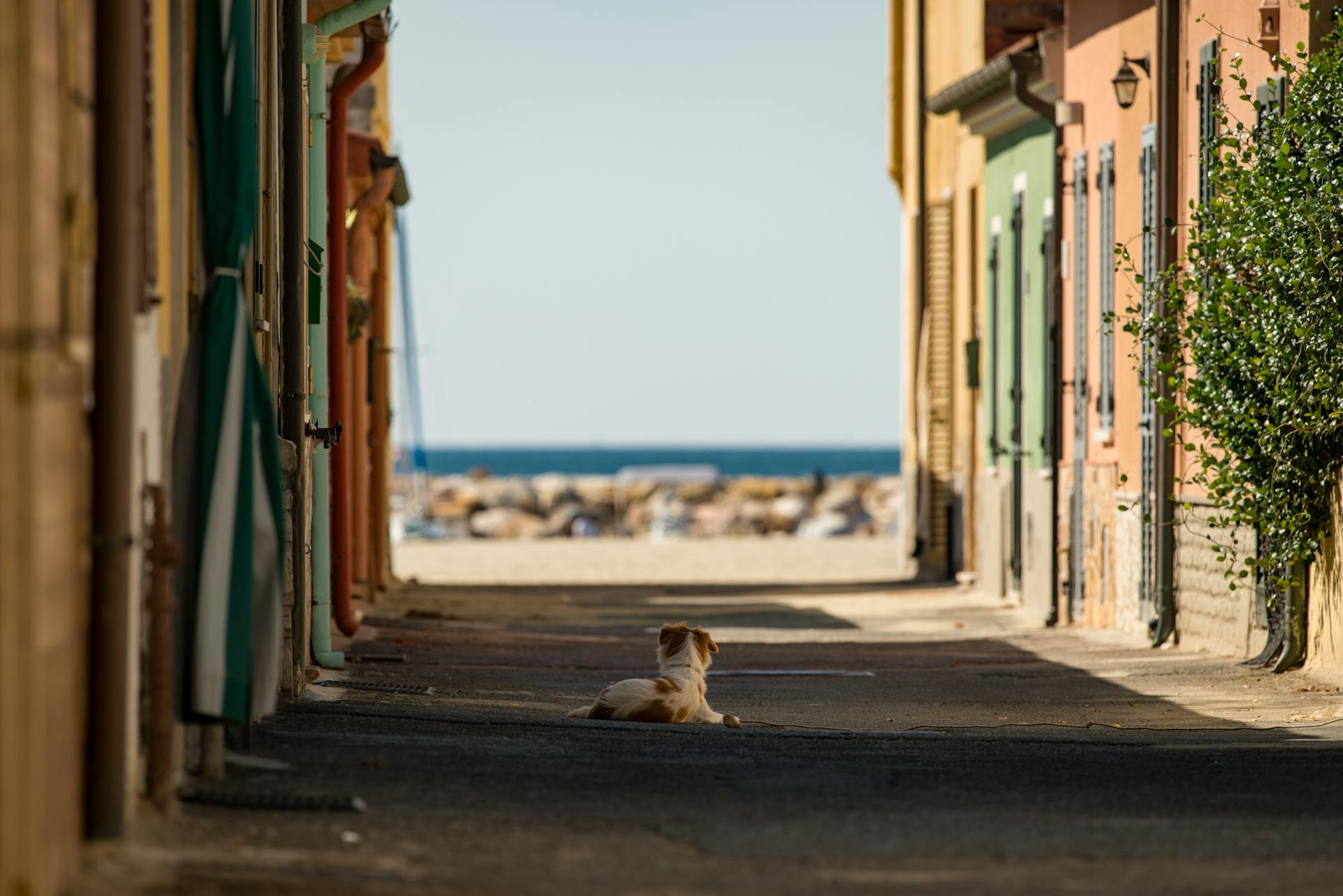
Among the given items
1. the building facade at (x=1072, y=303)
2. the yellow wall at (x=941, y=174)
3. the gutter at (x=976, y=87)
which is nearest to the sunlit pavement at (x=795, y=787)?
the building facade at (x=1072, y=303)

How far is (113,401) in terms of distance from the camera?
567 cm

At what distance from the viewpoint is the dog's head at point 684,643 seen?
1001cm

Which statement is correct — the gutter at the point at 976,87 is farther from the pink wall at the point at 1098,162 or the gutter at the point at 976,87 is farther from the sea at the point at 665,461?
the sea at the point at 665,461

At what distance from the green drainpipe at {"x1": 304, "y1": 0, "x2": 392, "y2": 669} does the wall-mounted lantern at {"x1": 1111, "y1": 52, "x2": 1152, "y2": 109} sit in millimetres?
6964

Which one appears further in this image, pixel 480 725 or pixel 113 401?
pixel 480 725

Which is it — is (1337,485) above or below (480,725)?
above

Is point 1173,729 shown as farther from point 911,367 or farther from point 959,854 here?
point 911,367

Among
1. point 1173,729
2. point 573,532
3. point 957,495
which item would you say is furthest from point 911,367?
point 573,532

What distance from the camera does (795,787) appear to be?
766cm

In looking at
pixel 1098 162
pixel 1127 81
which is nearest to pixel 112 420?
pixel 1127 81

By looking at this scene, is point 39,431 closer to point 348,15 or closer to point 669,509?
point 348,15

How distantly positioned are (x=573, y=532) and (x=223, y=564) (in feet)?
199

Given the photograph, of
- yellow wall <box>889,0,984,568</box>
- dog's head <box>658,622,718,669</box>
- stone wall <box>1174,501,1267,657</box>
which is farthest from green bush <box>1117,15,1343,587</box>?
yellow wall <box>889,0,984,568</box>

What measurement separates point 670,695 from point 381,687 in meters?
2.11
